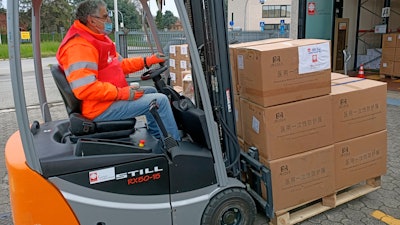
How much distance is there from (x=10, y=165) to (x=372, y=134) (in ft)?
10.2

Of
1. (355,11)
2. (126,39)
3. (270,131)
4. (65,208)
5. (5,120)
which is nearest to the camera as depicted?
(65,208)

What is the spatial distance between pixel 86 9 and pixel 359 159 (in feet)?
9.02

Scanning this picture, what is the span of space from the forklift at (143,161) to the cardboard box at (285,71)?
0.25m

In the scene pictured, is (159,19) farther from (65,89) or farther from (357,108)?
(357,108)

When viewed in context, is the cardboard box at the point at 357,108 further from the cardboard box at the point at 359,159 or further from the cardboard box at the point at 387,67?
the cardboard box at the point at 387,67

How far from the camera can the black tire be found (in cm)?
274

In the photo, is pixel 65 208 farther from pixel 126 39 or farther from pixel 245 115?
pixel 126 39

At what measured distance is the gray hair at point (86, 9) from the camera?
2605mm

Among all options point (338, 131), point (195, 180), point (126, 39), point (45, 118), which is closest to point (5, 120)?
point (126, 39)

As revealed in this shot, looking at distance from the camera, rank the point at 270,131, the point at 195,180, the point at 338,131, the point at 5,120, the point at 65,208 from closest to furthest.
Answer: the point at 65,208
the point at 195,180
the point at 270,131
the point at 338,131
the point at 5,120

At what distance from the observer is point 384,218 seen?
3191 millimetres

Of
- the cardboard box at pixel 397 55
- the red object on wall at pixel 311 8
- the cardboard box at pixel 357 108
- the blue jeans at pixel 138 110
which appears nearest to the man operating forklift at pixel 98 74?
the blue jeans at pixel 138 110

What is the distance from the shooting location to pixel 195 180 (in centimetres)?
269

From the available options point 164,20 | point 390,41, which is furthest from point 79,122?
point 390,41
